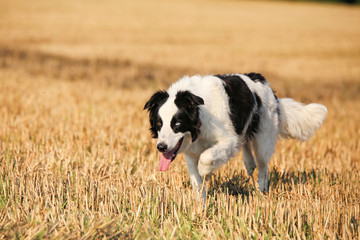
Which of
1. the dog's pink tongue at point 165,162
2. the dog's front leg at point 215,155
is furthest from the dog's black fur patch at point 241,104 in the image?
the dog's pink tongue at point 165,162

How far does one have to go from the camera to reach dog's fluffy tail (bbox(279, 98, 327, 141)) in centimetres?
518

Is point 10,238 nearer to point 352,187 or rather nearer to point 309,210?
point 309,210

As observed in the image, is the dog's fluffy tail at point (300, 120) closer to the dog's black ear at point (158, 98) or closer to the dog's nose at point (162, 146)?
the dog's black ear at point (158, 98)

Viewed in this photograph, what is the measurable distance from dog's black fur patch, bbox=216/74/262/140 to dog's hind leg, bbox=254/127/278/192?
0.42ft

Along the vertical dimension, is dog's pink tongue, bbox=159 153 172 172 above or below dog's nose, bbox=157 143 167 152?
below

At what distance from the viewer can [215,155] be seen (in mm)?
3973

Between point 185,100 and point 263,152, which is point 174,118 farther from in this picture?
point 263,152

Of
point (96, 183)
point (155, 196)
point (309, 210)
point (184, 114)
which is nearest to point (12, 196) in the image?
point (96, 183)

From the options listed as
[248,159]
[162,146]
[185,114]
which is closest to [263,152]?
[248,159]

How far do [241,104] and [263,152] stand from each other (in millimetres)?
788

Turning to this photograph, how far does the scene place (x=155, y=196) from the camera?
3.57 m

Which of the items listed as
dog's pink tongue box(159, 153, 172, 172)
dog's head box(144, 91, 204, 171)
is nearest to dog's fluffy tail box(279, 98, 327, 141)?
Result: dog's head box(144, 91, 204, 171)

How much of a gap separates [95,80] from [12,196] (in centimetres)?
860

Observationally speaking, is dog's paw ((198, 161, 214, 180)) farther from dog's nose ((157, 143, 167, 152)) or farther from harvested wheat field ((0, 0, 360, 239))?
dog's nose ((157, 143, 167, 152))
